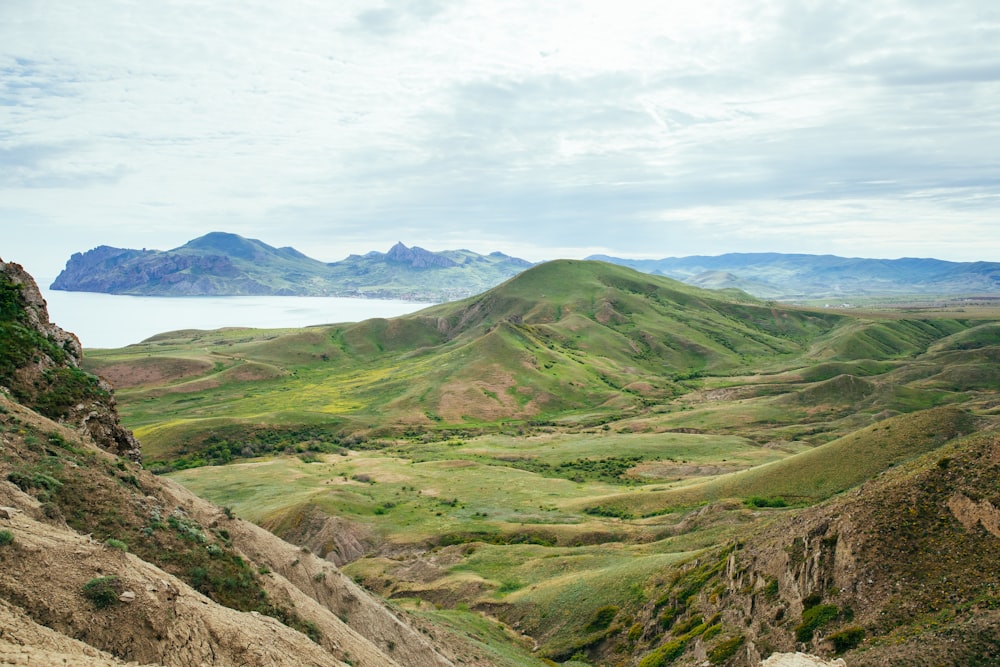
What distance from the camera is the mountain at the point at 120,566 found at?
1570cm

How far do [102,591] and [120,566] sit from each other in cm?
117

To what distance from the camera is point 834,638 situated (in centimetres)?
2378

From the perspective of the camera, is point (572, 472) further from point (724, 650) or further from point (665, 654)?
point (724, 650)

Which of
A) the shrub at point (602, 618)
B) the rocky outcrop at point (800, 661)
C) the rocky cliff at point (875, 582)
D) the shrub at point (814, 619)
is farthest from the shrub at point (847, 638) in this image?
the shrub at point (602, 618)

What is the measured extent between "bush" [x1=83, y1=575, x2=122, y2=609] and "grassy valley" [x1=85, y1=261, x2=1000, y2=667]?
24.0 m

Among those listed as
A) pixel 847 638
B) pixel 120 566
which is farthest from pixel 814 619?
pixel 120 566

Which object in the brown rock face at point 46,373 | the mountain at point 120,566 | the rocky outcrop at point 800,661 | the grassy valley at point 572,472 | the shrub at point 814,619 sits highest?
the brown rock face at point 46,373

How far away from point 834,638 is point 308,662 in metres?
19.8

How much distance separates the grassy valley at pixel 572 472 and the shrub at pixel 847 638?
0.16 metres

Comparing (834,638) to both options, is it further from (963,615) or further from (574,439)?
(574,439)

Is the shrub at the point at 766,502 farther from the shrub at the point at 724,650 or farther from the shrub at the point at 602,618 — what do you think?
the shrub at the point at 724,650

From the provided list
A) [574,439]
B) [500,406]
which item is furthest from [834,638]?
[500,406]

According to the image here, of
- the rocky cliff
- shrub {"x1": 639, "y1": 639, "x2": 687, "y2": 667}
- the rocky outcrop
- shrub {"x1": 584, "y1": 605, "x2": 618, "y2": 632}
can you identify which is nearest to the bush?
the rocky outcrop

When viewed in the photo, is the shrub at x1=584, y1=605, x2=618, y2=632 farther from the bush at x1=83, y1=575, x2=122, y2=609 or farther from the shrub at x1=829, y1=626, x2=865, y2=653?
the bush at x1=83, y1=575, x2=122, y2=609
